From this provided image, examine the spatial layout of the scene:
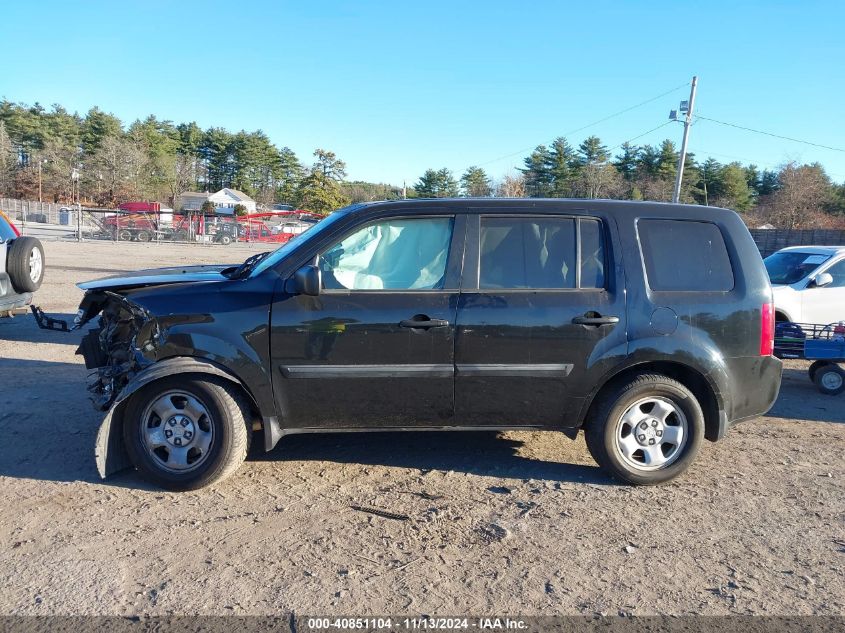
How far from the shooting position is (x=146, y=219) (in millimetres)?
38125

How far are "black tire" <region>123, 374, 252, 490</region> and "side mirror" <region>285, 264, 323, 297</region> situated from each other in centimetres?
80

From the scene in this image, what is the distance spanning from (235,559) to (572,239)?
2919 millimetres

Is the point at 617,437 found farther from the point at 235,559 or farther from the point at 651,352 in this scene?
the point at 235,559

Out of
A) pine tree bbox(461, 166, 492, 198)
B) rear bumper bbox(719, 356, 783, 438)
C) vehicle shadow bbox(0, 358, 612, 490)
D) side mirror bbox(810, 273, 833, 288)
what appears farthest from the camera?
pine tree bbox(461, 166, 492, 198)

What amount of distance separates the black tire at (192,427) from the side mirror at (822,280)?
8426mm

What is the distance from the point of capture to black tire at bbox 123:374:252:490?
421 cm

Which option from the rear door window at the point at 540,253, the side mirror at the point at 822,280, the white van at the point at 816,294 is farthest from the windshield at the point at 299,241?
the side mirror at the point at 822,280

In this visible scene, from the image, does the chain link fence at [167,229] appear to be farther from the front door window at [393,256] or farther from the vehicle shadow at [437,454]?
the front door window at [393,256]

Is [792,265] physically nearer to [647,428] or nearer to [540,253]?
[647,428]

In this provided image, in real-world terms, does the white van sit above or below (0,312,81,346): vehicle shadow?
above

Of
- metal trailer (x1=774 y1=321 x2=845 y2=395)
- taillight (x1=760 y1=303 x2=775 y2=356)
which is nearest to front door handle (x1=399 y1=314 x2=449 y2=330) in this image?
taillight (x1=760 y1=303 x2=775 y2=356)

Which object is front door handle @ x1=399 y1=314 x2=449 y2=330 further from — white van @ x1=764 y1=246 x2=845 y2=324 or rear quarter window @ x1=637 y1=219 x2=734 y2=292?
white van @ x1=764 y1=246 x2=845 y2=324

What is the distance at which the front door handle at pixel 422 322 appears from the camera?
166 inches

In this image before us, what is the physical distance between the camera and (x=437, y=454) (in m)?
5.07
